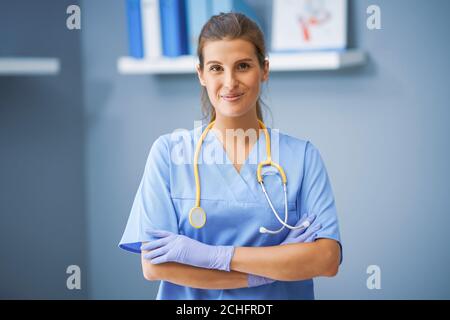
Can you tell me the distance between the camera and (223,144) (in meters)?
Answer: 1.22

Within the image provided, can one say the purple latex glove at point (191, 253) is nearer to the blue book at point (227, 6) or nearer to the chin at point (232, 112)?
the chin at point (232, 112)

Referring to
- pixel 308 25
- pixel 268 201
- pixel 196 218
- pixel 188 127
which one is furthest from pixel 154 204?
pixel 308 25

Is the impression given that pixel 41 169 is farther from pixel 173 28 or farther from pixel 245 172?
pixel 245 172

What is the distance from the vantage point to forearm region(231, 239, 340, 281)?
1125mm

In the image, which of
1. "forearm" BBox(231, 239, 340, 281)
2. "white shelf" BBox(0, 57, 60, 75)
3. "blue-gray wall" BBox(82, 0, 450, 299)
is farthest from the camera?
"white shelf" BBox(0, 57, 60, 75)

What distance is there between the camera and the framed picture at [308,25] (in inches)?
63.1

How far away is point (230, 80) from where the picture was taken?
3.76 ft

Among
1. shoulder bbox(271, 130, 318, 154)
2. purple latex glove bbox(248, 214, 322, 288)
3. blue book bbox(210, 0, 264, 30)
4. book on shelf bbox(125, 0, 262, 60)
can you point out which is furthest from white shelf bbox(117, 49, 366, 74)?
purple latex glove bbox(248, 214, 322, 288)

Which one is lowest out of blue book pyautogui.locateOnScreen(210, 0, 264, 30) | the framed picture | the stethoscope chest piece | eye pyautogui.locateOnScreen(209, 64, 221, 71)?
the stethoscope chest piece

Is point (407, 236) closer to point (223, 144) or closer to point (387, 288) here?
point (387, 288)

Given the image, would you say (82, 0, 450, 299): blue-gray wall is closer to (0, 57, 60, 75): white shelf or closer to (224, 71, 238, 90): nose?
(0, 57, 60, 75): white shelf

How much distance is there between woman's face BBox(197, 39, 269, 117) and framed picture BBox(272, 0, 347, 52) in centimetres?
48

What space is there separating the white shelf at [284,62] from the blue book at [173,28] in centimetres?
2

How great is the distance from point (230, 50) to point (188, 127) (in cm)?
59
